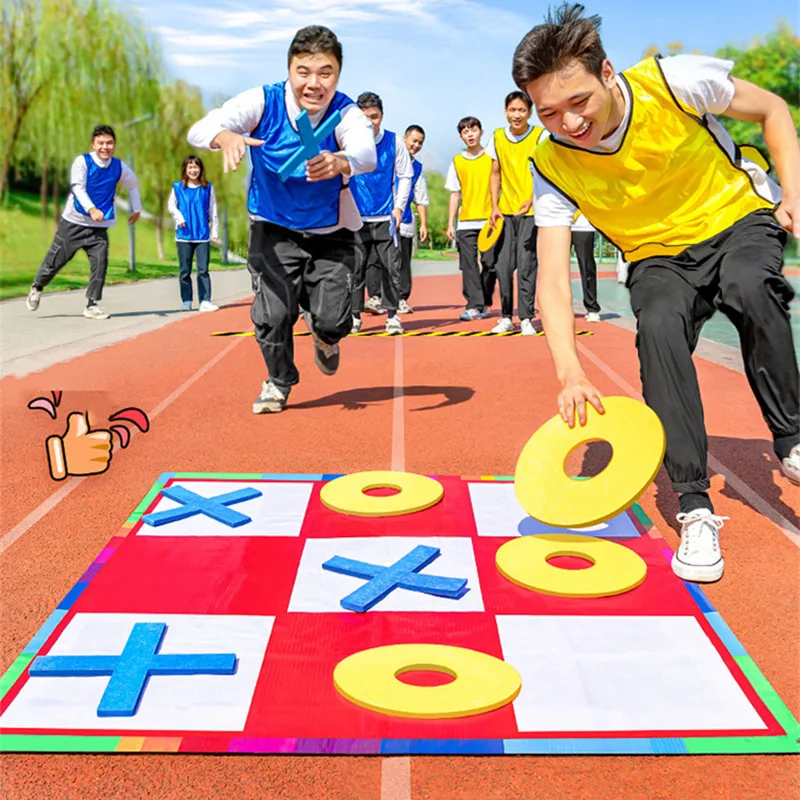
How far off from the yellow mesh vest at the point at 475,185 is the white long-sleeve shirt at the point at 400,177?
25.6 inches

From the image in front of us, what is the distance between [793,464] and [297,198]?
304cm

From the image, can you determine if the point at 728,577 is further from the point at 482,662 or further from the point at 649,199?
the point at 649,199

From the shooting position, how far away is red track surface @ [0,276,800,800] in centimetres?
213

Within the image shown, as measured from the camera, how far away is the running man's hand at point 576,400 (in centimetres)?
330

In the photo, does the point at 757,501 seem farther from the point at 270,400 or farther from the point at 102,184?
the point at 102,184

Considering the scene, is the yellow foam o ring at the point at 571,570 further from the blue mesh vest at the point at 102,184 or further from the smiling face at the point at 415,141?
the smiling face at the point at 415,141

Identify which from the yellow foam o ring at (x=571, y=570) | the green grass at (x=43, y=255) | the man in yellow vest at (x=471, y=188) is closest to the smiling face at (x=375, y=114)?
the man in yellow vest at (x=471, y=188)

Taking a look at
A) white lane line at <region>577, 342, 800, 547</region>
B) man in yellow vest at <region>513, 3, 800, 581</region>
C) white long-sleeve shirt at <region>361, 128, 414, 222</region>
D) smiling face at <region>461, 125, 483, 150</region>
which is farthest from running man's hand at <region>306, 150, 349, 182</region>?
smiling face at <region>461, 125, 483, 150</region>

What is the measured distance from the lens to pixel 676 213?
3732mm

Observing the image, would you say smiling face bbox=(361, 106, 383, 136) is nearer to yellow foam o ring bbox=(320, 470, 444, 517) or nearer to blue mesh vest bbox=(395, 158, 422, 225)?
blue mesh vest bbox=(395, 158, 422, 225)

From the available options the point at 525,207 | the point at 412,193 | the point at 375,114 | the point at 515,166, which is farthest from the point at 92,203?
the point at 525,207

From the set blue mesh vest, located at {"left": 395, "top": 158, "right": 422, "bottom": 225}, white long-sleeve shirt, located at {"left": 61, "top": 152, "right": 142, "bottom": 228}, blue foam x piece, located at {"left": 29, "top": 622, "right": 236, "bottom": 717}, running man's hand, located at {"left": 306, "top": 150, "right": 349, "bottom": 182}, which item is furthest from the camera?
blue mesh vest, located at {"left": 395, "top": 158, "right": 422, "bottom": 225}

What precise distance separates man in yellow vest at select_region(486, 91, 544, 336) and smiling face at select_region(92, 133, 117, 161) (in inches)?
170

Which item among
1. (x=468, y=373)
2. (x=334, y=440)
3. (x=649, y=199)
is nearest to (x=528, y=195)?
(x=468, y=373)
